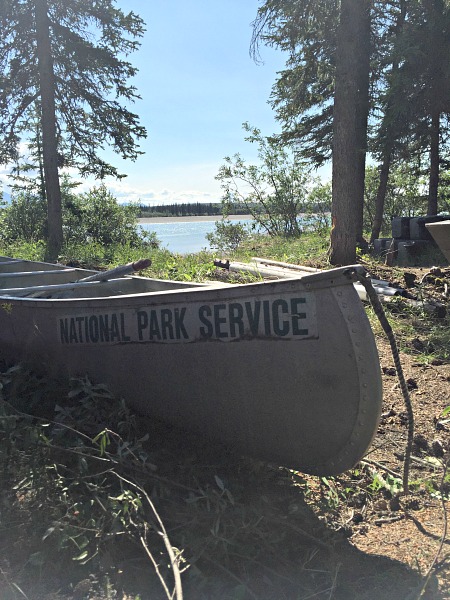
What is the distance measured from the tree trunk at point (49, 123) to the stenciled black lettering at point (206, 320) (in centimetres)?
1061

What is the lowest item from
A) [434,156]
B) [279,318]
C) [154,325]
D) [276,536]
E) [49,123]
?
[276,536]

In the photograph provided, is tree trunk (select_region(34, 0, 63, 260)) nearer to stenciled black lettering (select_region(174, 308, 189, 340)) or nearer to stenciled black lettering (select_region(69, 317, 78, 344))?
stenciled black lettering (select_region(69, 317, 78, 344))

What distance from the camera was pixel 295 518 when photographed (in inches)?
107

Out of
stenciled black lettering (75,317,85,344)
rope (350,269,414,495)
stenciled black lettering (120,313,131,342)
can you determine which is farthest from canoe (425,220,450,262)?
stenciled black lettering (75,317,85,344)

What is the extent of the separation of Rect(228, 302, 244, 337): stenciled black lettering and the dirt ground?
783 mm

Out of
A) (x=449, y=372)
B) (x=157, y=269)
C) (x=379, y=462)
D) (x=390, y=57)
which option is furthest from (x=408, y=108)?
(x=379, y=462)

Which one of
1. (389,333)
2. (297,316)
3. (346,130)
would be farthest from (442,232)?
(346,130)

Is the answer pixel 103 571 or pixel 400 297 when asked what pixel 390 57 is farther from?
pixel 103 571

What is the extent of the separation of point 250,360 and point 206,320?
0.34 metres

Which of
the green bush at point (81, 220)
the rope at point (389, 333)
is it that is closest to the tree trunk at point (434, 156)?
the green bush at point (81, 220)

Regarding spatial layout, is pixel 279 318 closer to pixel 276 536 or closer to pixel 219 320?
pixel 219 320

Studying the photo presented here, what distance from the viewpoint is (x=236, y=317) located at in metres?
2.74

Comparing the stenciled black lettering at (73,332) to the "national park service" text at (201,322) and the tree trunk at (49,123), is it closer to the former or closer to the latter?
the "national park service" text at (201,322)

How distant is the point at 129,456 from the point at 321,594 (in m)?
1.30
